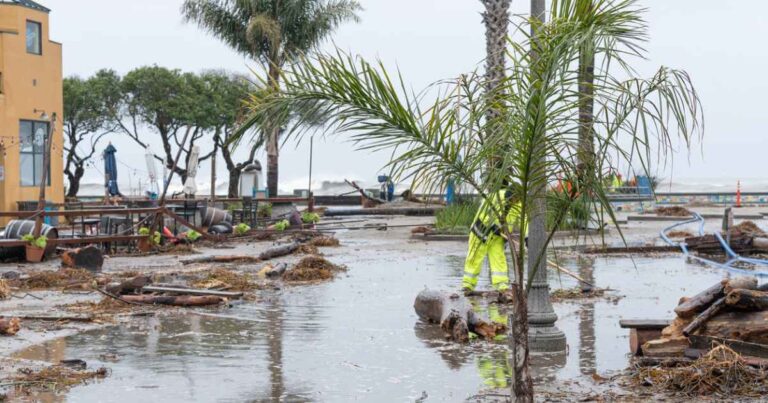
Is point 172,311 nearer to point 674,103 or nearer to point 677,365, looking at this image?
point 677,365

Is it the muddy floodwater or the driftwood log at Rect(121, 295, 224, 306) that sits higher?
the driftwood log at Rect(121, 295, 224, 306)

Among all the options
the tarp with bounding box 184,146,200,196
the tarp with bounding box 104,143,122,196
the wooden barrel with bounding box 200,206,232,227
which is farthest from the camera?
the tarp with bounding box 104,143,122,196

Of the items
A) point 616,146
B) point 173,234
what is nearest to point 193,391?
point 616,146

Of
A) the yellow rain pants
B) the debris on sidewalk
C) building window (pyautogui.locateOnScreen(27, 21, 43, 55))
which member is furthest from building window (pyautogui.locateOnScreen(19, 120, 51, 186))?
the yellow rain pants

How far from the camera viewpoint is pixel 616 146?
628 cm

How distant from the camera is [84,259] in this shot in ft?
53.1

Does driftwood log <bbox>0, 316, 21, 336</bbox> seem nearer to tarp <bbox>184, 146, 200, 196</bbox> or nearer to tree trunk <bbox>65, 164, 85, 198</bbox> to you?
tarp <bbox>184, 146, 200, 196</bbox>

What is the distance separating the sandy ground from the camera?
31.9 feet

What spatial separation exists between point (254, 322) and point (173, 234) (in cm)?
1156

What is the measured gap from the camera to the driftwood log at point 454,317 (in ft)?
31.6

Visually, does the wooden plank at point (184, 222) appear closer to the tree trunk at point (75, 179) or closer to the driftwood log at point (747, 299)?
the driftwood log at point (747, 299)

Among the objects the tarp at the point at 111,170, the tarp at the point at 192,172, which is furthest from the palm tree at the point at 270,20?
the tarp at the point at 192,172

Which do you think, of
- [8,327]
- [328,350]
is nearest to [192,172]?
[8,327]

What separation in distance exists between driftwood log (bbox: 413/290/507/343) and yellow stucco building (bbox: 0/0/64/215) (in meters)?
23.8
